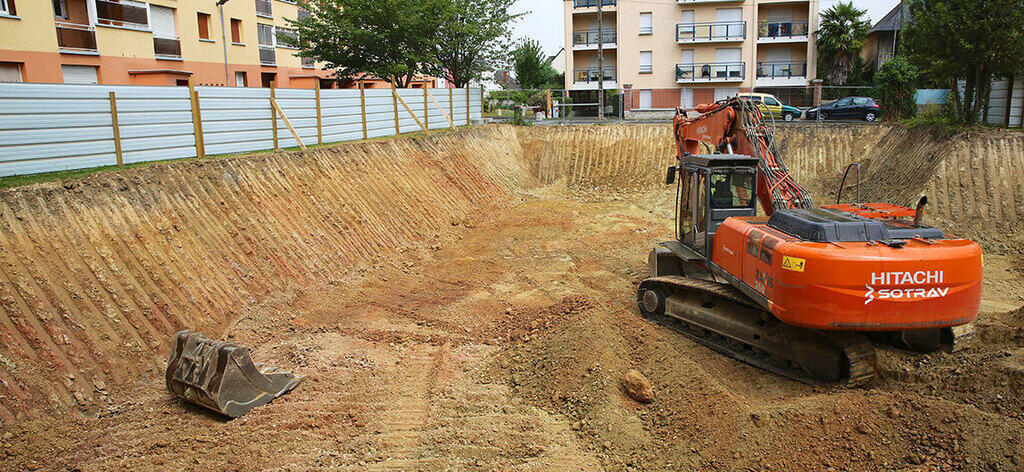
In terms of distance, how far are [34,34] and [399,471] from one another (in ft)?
82.7

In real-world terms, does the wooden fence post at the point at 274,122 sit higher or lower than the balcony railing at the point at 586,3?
lower

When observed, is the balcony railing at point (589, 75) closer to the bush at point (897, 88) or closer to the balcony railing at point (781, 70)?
the balcony railing at point (781, 70)

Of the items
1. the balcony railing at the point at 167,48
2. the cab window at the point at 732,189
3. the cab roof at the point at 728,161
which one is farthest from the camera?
the balcony railing at the point at 167,48

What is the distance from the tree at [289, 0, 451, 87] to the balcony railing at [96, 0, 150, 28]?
7361 mm

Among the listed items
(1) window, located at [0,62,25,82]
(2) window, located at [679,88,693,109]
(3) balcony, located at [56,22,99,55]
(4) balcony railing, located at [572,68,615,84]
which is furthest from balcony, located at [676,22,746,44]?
(1) window, located at [0,62,25,82]

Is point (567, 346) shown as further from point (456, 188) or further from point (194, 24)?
point (194, 24)

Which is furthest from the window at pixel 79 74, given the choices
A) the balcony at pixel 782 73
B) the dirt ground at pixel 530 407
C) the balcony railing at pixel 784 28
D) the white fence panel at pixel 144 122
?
the balcony railing at pixel 784 28

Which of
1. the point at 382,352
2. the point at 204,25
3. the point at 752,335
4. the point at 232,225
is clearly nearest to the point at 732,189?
the point at 752,335

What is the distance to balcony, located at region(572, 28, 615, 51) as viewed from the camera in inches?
1650

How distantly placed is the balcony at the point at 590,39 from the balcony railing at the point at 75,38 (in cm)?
2611

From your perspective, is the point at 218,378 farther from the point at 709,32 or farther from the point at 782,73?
the point at 782,73

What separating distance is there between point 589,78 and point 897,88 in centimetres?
1723

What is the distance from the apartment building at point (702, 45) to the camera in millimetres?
40281

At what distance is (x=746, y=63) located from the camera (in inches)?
1599
